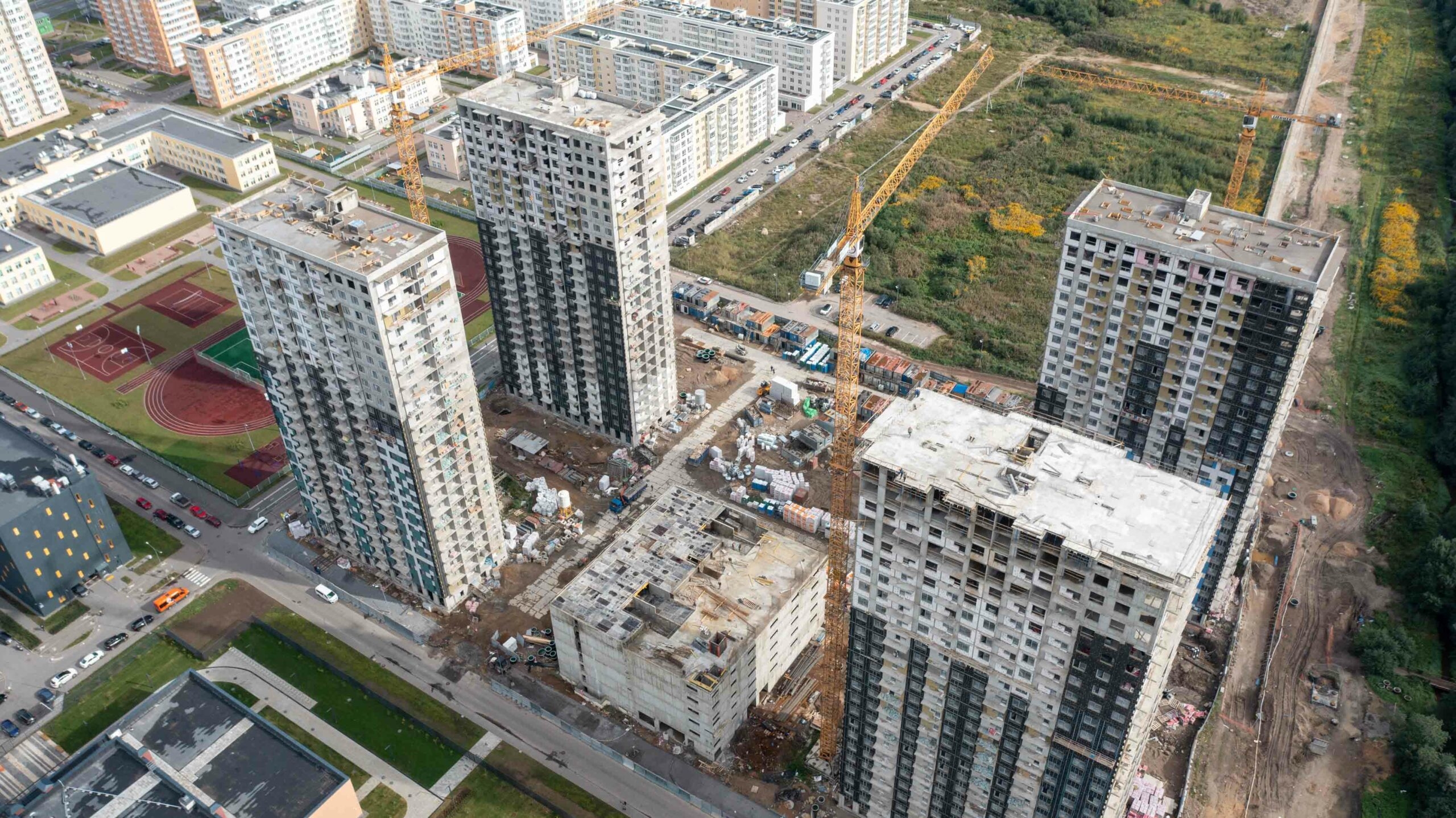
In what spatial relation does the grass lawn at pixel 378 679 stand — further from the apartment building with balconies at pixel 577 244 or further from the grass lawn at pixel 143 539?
the apartment building with balconies at pixel 577 244

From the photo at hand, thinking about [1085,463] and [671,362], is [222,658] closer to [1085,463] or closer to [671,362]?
[671,362]

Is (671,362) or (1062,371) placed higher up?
(1062,371)

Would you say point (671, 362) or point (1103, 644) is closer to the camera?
point (1103, 644)

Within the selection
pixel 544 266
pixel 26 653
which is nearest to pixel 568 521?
pixel 544 266

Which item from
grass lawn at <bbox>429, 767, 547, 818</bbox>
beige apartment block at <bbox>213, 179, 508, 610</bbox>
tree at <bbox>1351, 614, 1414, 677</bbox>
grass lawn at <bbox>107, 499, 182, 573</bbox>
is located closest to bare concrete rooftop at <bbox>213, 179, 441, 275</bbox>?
beige apartment block at <bbox>213, 179, 508, 610</bbox>

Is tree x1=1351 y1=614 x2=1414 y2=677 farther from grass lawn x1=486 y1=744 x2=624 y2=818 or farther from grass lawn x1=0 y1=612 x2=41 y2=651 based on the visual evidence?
grass lawn x1=0 y1=612 x2=41 y2=651

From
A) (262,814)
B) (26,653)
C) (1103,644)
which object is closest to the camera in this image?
(1103,644)

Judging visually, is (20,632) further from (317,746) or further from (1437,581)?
(1437,581)
